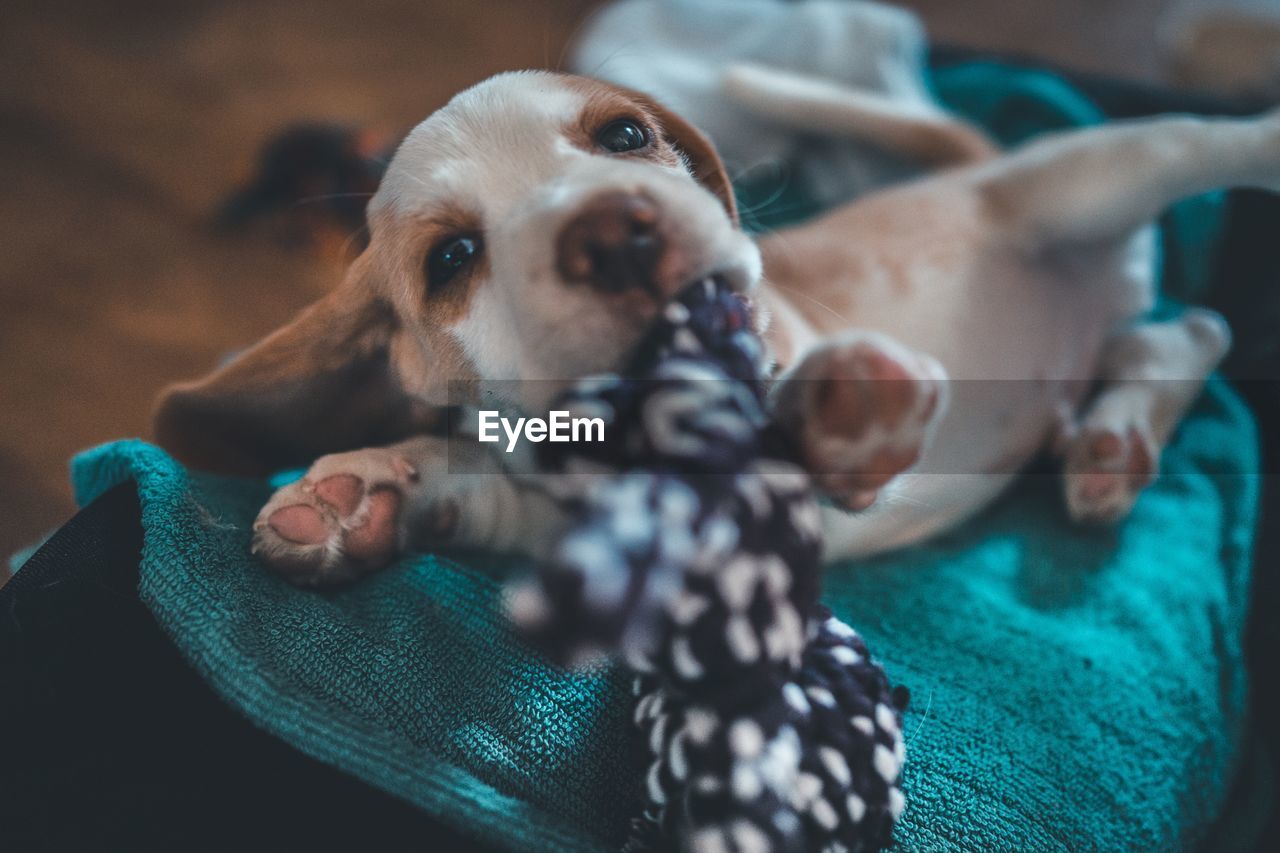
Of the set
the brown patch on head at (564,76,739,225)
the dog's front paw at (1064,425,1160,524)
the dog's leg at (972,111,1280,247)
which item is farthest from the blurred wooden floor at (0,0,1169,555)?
the dog's front paw at (1064,425,1160,524)

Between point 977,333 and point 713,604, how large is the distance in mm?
1287

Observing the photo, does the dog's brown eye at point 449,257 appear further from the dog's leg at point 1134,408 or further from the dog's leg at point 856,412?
the dog's leg at point 1134,408

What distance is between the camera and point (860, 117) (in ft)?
7.38

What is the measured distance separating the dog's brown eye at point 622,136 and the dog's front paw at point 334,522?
0.54m

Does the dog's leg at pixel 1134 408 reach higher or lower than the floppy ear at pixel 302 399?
lower

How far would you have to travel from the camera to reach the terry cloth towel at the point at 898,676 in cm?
91

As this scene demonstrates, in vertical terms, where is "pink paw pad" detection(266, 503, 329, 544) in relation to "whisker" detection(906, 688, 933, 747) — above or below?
above

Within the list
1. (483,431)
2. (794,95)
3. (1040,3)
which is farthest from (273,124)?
(1040,3)

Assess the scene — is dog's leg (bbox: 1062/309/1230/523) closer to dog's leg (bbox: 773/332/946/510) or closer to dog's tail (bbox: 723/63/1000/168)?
dog's tail (bbox: 723/63/1000/168)

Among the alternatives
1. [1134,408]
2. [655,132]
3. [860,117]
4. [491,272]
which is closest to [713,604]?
[491,272]

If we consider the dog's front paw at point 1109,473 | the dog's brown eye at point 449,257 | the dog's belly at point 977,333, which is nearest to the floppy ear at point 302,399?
the dog's brown eye at point 449,257

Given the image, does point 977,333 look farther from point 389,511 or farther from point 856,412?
point 389,511

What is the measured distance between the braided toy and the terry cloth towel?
7.2 inches

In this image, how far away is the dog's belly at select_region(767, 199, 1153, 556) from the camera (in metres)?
1.57
